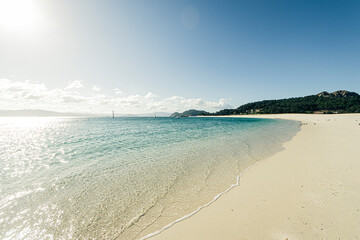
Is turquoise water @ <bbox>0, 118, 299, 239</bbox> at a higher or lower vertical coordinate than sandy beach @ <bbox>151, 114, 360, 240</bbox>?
lower

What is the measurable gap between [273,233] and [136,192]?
563 cm

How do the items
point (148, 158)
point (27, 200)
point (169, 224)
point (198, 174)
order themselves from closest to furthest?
point (169, 224)
point (27, 200)
point (198, 174)
point (148, 158)

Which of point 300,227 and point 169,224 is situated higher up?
point 300,227

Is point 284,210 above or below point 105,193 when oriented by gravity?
above

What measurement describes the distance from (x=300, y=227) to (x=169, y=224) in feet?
13.2

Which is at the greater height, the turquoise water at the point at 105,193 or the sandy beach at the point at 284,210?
the sandy beach at the point at 284,210

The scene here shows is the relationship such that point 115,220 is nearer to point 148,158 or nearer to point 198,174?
A: point 198,174

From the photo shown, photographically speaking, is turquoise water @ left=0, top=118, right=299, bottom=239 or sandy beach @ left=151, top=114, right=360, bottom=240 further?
→ turquoise water @ left=0, top=118, right=299, bottom=239

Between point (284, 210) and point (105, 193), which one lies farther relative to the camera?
point (105, 193)

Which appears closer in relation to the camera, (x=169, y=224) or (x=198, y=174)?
(x=169, y=224)

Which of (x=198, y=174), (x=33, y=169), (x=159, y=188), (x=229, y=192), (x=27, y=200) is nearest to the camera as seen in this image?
(x=27, y=200)

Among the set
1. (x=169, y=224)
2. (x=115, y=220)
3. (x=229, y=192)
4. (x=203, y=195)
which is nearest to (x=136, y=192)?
(x=115, y=220)

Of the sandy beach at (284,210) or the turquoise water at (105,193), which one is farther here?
the turquoise water at (105,193)

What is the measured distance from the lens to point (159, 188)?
7.25 metres
